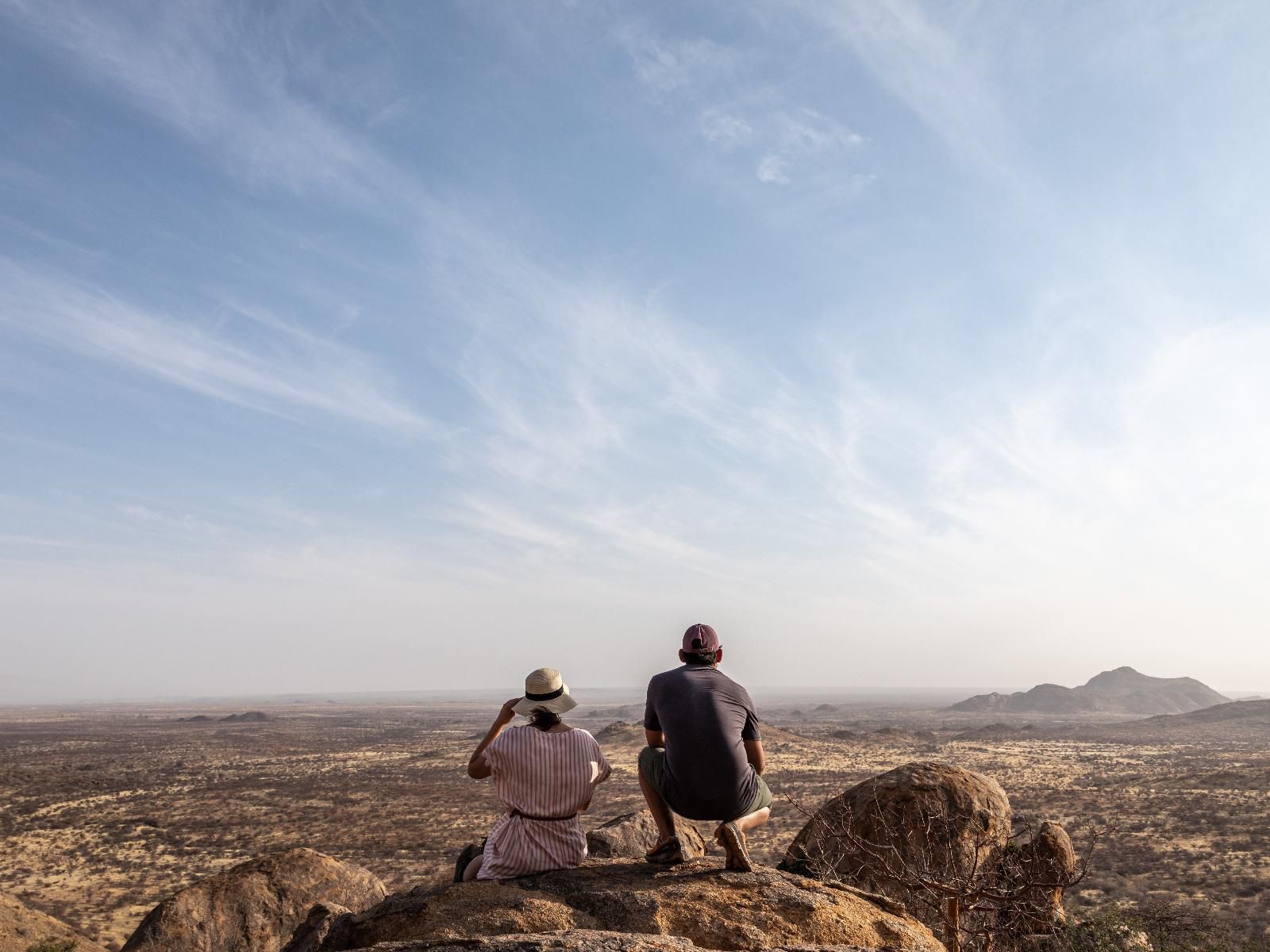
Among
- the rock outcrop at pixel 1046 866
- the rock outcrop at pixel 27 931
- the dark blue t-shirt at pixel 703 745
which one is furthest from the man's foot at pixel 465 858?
the rock outcrop at pixel 27 931

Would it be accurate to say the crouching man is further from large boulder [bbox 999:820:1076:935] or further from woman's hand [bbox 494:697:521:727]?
large boulder [bbox 999:820:1076:935]

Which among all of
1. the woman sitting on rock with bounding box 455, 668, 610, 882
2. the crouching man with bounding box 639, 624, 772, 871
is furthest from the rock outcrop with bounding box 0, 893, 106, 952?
the crouching man with bounding box 639, 624, 772, 871

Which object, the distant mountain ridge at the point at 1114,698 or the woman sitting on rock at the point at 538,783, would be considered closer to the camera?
the woman sitting on rock at the point at 538,783

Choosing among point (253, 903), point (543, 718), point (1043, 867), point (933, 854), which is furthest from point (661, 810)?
point (253, 903)

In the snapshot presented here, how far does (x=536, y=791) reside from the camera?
520 cm

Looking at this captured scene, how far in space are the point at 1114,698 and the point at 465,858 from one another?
16926 centimetres

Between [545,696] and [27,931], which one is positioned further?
[27,931]

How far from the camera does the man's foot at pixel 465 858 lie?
A: 5.62 m

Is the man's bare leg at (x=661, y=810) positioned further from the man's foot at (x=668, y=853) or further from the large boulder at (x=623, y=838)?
the large boulder at (x=623, y=838)

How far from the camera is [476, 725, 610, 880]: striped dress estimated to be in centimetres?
A: 520

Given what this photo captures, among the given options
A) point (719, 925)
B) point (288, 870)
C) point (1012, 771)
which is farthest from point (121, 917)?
point (1012, 771)

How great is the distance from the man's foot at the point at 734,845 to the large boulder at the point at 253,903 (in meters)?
8.03

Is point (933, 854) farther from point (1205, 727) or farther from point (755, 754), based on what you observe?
point (1205, 727)

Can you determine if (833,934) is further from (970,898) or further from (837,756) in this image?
(837,756)
